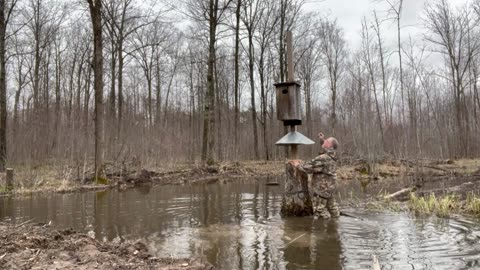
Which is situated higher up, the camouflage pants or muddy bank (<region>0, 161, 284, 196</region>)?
muddy bank (<region>0, 161, 284, 196</region>)

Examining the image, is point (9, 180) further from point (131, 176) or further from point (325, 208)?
point (325, 208)

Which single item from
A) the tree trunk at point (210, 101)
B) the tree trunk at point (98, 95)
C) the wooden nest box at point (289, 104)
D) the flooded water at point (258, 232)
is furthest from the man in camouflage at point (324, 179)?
the tree trunk at point (210, 101)

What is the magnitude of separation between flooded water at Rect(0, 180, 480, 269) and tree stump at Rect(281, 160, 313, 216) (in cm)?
34

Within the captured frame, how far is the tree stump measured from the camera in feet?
30.7

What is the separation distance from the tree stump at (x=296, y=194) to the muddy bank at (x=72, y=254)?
13.2 ft

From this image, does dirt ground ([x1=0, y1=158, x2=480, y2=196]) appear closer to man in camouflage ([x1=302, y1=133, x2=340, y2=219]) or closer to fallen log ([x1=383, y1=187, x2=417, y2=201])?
fallen log ([x1=383, y1=187, x2=417, y2=201])

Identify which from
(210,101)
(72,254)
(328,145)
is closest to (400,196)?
(328,145)

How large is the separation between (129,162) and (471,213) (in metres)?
13.9

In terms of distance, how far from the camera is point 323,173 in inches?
370

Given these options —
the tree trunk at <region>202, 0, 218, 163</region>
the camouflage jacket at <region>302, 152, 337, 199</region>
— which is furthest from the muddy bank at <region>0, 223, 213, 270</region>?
the tree trunk at <region>202, 0, 218, 163</region>

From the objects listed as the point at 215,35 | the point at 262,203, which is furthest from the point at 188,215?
the point at 215,35

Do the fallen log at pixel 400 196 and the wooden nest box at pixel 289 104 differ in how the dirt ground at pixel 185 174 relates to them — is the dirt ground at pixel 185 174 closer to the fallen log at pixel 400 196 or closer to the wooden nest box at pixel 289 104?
the fallen log at pixel 400 196

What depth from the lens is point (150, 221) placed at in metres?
9.13

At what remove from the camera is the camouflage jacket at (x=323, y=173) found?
367 inches
